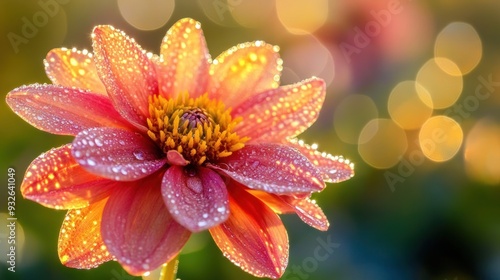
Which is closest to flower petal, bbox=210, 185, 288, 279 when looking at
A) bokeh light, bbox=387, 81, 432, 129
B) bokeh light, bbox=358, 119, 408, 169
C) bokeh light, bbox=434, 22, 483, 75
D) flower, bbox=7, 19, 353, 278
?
flower, bbox=7, 19, 353, 278

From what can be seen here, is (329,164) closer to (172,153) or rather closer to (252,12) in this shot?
(172,153)

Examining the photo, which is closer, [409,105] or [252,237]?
[252,237]

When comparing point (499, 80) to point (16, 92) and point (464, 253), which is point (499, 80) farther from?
point (16, 92)

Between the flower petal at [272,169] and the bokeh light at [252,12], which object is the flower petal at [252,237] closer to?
the flower petal at [272,169]

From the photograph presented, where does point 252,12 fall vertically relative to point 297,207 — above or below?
below

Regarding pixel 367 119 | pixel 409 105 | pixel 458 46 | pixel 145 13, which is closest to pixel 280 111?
pixel 145 13

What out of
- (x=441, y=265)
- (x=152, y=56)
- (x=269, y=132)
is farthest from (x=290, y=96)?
(x=441, y=265)


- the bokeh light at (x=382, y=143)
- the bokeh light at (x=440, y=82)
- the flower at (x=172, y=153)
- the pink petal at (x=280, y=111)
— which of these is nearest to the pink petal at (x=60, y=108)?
the flower at (x=172, y=153)
